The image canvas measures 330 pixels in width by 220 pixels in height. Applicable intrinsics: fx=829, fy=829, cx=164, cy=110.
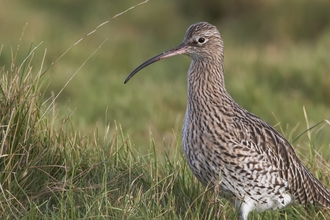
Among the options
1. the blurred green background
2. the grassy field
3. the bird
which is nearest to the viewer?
the grassy field

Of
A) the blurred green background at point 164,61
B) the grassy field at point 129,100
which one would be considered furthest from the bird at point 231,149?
the blurred green background at point 164,61

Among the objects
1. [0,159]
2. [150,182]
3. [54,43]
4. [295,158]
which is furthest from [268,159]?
[54,43]

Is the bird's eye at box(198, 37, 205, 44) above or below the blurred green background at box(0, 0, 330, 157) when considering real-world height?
above

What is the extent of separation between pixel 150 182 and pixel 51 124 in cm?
71

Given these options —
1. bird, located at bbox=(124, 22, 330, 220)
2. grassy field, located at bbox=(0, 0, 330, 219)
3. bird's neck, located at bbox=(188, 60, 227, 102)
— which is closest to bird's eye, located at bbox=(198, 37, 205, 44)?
bird, located at bbox=(124, 22, 330, 220)

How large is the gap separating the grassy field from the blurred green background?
20mm

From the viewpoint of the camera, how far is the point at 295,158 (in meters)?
5.28

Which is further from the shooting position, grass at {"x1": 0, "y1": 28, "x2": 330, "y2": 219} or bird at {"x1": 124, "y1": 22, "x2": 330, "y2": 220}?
bird at {"x1": 124, "y1": 22, "x2": 330, "y2": 220}

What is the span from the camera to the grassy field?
15.6 ft

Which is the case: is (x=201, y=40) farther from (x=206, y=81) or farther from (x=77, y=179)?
(x=77, y=179)

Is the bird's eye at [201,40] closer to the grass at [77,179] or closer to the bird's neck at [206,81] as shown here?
the bird's neck at [206,81]

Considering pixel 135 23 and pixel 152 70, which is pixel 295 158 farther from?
pixel 135 23

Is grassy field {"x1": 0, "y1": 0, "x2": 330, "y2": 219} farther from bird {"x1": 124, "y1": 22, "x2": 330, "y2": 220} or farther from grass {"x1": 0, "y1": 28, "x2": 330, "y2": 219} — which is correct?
bird {"x1": 124, "y1": 22, "x2": 330, "y2": 220}

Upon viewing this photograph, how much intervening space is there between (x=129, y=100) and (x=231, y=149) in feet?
14.6
